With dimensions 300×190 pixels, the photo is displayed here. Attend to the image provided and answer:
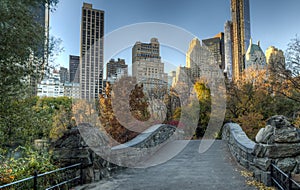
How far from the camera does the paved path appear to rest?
4.83 metres

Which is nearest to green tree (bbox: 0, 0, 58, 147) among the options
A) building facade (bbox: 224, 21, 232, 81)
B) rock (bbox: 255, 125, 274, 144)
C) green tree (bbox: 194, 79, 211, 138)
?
rock (bbox: 255, 125, 274, 144)

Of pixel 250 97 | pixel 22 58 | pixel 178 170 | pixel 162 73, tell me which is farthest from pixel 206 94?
pixel 22 58

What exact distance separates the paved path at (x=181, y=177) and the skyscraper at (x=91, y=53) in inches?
499

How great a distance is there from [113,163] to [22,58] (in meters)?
3.46

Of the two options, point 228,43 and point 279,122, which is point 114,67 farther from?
point 228,43

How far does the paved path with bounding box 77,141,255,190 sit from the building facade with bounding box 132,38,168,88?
12250 millimetres

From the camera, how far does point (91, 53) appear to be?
2347 cm

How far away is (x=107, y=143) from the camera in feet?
18.3

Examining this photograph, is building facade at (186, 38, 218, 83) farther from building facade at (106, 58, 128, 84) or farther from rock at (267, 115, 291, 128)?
rock at (267, 115, 291, 128)

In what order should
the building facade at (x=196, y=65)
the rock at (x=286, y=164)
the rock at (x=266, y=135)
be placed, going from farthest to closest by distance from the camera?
the building facade at (x=196, y=65) < the rock at (x=266, y=135) < the rock at (x=286, y=164)

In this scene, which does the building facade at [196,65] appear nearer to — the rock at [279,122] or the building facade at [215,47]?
the building facade at [215,47]

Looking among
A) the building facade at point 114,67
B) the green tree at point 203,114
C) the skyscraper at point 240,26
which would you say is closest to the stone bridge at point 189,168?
the green tree at point 203,114

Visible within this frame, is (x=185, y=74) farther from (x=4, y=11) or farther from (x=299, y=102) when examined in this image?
(x=4, y=11)

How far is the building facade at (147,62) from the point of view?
19.5 metres
